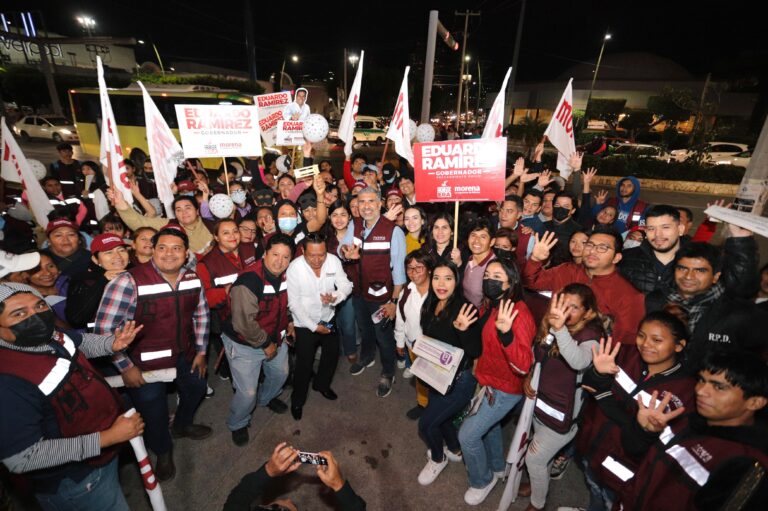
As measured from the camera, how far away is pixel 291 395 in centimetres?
431

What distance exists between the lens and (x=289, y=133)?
7207 millimetres

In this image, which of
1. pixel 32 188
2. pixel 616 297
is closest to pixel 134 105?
pixel 32 188

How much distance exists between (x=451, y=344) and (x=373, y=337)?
6.86 feet

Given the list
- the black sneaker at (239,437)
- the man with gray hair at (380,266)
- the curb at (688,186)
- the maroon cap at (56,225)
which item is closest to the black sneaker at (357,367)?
the man with gray hair at (380,266)

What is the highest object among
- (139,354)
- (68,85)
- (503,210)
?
(68,85)

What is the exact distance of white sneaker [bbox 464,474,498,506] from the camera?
3156 millimetres

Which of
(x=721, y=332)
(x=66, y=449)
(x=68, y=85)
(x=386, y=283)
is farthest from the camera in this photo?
(x=68, y=85)

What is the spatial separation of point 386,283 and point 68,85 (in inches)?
1612

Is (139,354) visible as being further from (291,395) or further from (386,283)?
(386,283)

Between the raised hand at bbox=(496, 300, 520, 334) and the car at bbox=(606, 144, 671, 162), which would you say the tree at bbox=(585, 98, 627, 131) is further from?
the raised hand at bbox=(496, 300, 520, 334)

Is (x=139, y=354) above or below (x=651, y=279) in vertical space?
below

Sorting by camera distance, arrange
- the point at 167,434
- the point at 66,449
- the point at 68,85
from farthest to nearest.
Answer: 1. the point at 68,85
2. the point at 167,434
3. the point at 66,449

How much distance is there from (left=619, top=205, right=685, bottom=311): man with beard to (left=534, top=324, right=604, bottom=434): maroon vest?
1.23 meters

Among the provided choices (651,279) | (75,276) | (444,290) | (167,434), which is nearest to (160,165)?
(75,276)
